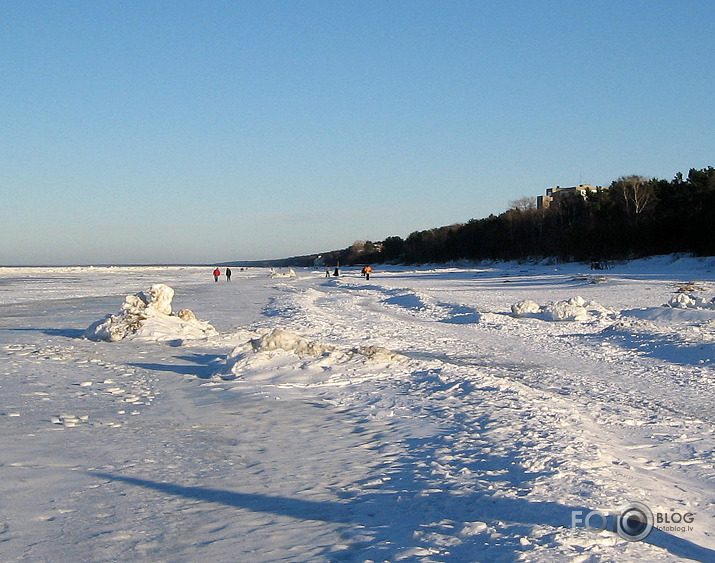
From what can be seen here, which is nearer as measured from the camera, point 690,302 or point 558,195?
point 690,302

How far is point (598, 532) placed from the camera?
4320 mm

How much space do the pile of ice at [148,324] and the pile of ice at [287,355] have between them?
438 cm

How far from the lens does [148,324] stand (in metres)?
16.8

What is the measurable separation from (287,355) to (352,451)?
517cm

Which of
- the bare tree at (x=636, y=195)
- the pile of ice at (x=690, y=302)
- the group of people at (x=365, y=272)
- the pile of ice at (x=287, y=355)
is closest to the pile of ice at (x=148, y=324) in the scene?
the pile of ice at (x=287, y=355)

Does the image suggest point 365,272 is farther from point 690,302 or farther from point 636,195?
point 690,302

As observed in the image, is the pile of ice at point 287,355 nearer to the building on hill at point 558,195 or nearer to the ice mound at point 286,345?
the ice mound at point 286,345

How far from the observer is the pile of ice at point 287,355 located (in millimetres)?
11281

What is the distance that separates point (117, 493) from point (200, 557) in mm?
1613

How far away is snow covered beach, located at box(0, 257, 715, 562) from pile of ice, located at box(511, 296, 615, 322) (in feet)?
15.2

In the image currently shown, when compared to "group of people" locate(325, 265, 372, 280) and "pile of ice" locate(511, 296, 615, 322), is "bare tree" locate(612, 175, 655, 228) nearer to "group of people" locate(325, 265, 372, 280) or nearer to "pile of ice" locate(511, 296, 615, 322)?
"group of people" locate(325, 265, 372, 280)

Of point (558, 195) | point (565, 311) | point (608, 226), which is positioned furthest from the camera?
point (558, 195)

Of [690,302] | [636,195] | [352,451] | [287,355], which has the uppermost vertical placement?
[636,195]

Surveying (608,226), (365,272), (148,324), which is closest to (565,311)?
(148,324)
